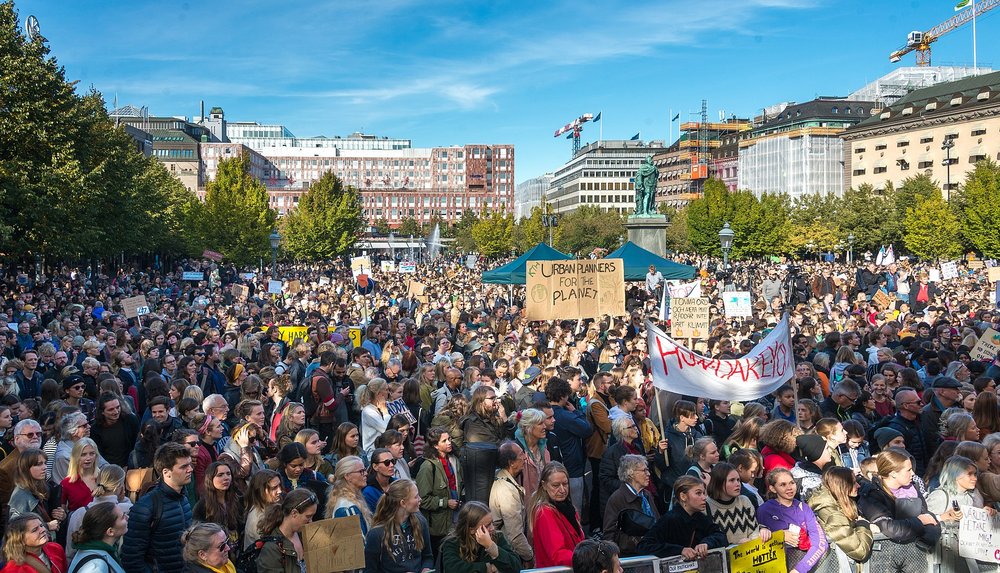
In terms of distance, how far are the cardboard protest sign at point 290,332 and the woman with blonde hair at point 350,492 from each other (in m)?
11.4

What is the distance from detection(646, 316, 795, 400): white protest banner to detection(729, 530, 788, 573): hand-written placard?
9.70 ft

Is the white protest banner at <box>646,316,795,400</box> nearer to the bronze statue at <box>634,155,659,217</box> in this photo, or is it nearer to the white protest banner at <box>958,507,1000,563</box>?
the white protest banner at <box>958,507,1000,563</box>

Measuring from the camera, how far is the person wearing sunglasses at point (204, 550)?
5.22 m

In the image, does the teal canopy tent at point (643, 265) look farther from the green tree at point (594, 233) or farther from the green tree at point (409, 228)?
the green tree at point (409, 228)

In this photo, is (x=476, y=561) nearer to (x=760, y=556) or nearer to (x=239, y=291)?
(x=760, y=556)

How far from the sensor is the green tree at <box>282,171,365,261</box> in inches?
3238

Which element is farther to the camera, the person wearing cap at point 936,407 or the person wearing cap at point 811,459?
the person wearing cap at point 936,407

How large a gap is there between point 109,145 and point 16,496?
37.9 meters

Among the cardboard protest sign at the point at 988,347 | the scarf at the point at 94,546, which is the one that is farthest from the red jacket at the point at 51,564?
the cardboard protest sign at the point at 988,347

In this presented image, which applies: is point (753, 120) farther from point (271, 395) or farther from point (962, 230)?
point (271, 395)

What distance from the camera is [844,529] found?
6.20 metres

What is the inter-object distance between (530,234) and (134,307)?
74.1 m

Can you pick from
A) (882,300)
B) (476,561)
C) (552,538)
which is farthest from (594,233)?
(476,561)

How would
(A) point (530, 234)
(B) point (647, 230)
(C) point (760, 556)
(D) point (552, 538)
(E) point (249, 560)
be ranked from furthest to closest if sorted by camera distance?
(A) point (530, 234) < (B) point (647, 230) < (D) point (552, 538) < (C) point (760, 556) < (E) point (249, 560)
